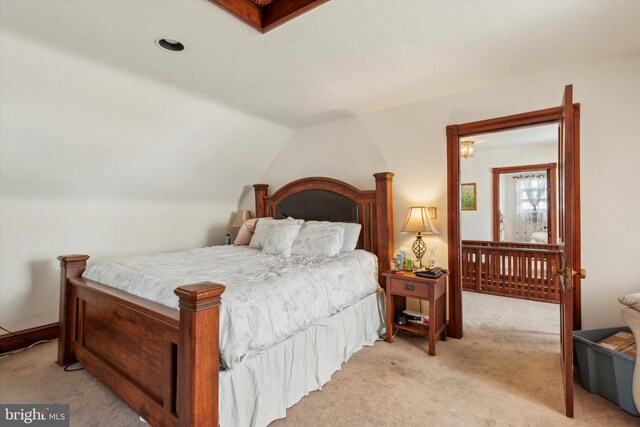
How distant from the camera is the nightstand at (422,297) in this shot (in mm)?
2607

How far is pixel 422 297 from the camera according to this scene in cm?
267

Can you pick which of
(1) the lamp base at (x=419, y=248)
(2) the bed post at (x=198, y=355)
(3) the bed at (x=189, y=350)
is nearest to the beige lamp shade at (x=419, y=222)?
(1) the lamp base at (x=419, y=248)

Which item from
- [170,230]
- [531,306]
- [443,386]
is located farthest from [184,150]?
[531,306]

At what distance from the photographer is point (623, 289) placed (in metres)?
2.35

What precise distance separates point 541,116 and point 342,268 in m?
2.14

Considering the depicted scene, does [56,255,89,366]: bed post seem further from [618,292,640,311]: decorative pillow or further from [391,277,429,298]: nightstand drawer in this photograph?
[618,292,640,311]: decorative pillow

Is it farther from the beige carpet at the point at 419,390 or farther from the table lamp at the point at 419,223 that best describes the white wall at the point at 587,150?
the beige carpet at the point at 419,390

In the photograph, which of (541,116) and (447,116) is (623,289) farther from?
(447,116)

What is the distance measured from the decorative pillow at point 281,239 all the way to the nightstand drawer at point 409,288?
1.08 m

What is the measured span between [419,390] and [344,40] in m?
2.46

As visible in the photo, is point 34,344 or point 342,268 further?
point 34,344

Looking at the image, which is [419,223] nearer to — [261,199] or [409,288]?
[409,288]

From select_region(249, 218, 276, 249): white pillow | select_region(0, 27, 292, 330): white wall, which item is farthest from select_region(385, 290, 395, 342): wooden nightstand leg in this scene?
select_region(0, 27, 292, 330): white wall

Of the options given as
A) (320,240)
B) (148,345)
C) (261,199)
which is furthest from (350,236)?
(148,345)
